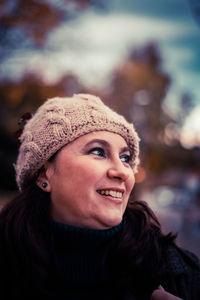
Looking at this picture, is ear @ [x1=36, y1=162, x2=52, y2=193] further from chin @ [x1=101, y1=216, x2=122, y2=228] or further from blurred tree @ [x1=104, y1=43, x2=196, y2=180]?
blurred tree @ [x1=104, y1=43, x2=196, y2=180]

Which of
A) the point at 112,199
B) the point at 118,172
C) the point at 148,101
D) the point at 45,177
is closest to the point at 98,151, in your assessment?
the point at 118,172

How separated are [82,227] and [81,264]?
26 centimetres

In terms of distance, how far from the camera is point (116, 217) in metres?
2.31

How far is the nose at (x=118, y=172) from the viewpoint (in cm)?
230

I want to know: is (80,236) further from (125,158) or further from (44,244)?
(125,158)

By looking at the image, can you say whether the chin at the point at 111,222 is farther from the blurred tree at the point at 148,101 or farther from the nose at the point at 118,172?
the blurred tree at the point at 148,101

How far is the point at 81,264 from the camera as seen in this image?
234 centimetres

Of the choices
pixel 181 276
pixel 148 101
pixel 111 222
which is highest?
pixel 148 101

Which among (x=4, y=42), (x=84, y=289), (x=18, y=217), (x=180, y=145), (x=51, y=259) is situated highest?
(x=180, y=145)

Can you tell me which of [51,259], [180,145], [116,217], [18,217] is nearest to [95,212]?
[116,217]

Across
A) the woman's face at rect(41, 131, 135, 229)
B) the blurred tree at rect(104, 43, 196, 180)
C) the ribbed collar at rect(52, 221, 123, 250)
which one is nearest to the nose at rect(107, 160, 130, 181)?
the woman's face at rect(41, 131, 135, 229)

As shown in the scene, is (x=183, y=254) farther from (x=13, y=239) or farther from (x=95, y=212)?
(x=13, y=239)

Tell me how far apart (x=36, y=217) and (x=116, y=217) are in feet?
2.13

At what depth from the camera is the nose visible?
230 cm
